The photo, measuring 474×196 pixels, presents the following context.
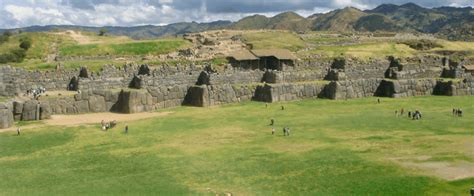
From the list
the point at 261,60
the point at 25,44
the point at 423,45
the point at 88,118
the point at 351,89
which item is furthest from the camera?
the point at 423,45

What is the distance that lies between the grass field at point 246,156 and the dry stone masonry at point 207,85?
3.87 m

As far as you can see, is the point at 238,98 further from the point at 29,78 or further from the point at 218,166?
the point at 218,166

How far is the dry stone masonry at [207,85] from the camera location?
37.6m

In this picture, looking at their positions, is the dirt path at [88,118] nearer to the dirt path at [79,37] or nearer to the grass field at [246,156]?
the grass field at [246,156]

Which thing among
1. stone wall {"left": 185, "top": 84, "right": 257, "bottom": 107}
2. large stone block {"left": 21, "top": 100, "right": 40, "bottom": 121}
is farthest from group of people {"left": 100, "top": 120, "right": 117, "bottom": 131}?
stone wall {"left": 185, "top": 84, "right": 257, "bottom": 107}

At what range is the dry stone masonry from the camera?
37.6 m

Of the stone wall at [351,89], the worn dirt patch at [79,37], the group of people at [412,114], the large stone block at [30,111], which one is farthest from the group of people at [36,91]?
the worn dirt patch at [79,37]

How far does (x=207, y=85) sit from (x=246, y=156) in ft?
56.0

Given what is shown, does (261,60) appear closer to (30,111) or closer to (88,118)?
(88,118)

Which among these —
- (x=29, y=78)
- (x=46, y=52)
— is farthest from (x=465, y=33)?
(x=29, y=78)

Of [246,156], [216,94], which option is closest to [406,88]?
[216,94]

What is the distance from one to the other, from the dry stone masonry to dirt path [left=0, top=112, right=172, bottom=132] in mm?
855

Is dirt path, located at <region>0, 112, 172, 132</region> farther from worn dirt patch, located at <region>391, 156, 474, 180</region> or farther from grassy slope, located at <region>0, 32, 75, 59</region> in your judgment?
grassy slope, located at <region>0, 32, 75, 59</region>

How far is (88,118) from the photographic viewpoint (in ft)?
116
